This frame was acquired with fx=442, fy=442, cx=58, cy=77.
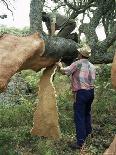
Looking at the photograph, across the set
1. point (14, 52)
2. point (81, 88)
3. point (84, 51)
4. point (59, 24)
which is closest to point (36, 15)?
point (59, 24)

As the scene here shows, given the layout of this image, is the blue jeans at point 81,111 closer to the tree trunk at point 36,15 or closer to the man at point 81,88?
the man at point 81,88

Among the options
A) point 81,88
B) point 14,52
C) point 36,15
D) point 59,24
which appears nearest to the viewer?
point 14,52

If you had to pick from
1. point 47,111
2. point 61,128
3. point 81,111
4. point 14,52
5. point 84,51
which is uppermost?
point 14,52

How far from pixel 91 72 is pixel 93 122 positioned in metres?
2.16

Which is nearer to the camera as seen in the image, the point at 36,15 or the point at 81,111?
the point at 36,15

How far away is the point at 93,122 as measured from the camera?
36.0 feet

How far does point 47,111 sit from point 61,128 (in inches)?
57.2

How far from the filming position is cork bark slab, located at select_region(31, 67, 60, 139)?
28.4 feet

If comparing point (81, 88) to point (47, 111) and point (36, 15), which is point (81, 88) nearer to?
point (47, 111)

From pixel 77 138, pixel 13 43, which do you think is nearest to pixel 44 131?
pixel 77 138

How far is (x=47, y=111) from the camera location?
28.7ft

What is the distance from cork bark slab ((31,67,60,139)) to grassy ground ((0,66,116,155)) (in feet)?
0.61

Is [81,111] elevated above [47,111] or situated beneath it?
situated beneath

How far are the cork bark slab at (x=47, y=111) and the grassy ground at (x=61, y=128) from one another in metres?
0.18
